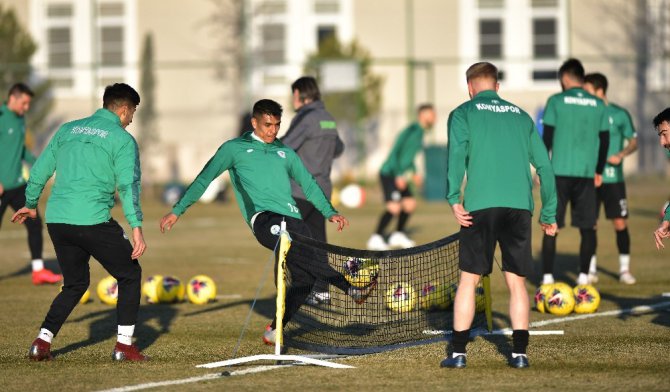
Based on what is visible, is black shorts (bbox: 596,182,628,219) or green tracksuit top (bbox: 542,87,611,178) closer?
green tracksuit top (bbox: 542,87,611,178)

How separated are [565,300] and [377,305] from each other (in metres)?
2.23

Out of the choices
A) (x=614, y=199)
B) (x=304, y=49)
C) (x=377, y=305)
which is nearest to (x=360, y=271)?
(x=377, y=305)

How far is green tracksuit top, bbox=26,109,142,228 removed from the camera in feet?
29.9

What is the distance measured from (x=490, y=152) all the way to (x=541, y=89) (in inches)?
997

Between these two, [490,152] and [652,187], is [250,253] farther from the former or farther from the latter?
[652,187]

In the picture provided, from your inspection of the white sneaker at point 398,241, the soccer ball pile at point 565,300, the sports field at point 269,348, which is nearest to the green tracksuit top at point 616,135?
the sports field at point 269,348

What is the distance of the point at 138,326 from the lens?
11281mm

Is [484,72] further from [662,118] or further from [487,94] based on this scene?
[662,118]

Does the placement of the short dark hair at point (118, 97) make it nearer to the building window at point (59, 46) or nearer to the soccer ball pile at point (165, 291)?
the soccer ball pile at point (165, 291)

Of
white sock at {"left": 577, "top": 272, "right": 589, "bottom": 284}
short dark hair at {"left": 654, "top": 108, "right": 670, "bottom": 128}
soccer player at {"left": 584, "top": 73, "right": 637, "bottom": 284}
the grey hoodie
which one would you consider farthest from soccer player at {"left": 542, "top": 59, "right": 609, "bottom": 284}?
short dark hair at {"left": 654, "top": 108, "right": 670, "bottom": 128}

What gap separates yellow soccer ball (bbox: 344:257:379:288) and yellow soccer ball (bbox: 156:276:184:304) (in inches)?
139

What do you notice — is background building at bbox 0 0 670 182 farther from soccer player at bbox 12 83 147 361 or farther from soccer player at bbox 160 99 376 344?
soccer player at bbox 12 83 147 361

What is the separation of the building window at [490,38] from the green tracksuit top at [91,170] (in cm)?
2610

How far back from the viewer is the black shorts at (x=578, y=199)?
514 inches
